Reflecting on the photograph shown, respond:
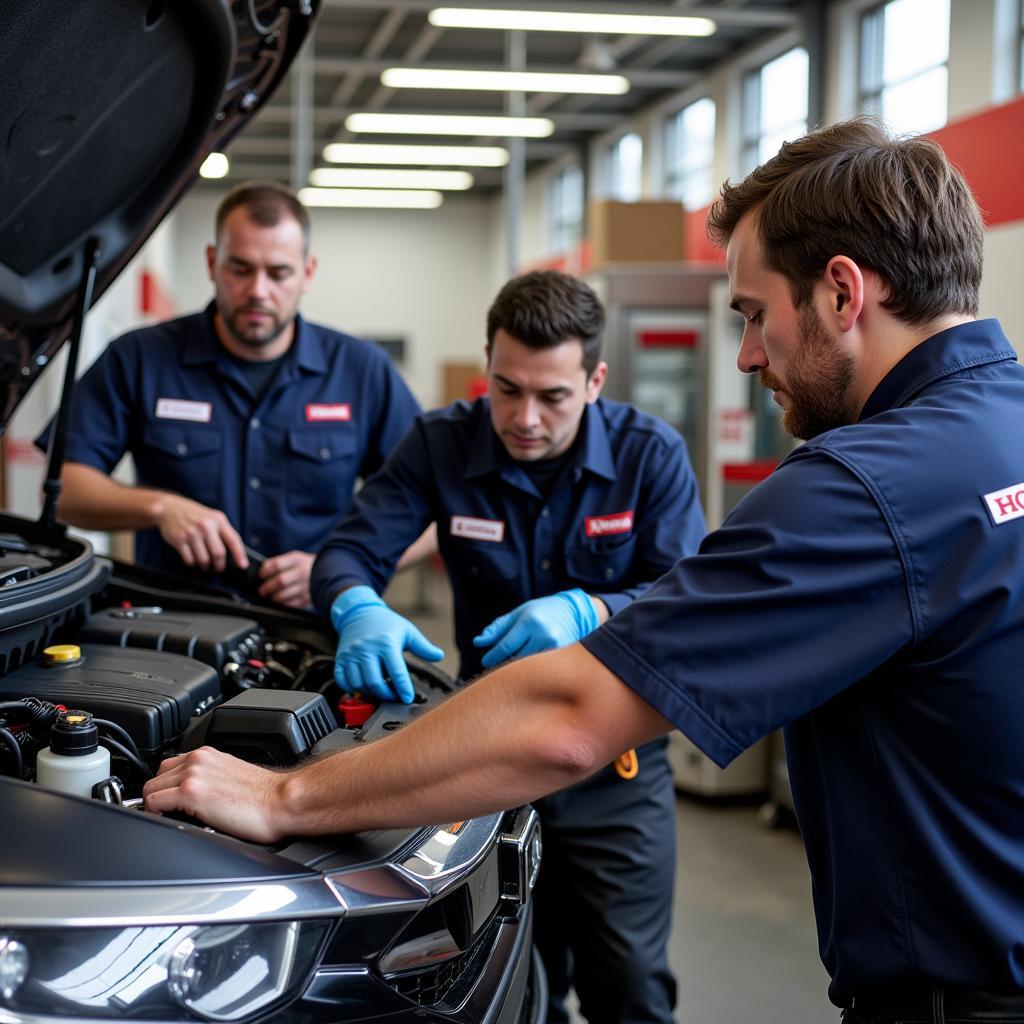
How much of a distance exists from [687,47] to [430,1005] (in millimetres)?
10261

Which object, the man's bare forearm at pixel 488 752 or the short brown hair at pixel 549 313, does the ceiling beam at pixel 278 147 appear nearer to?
the short brown hair at pixel 549 313

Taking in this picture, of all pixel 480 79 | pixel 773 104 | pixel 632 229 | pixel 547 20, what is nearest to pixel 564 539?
pixel 632 229

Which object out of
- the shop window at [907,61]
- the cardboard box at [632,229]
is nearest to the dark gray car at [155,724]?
the cardboard box at [632,229]

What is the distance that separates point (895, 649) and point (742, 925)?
2.32 m

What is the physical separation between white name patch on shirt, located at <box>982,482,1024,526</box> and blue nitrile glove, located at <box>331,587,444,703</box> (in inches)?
32.0

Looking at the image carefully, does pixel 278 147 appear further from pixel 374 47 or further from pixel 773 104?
pixel 773 104

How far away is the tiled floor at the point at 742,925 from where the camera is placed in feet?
8.48

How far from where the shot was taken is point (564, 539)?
6.38ft

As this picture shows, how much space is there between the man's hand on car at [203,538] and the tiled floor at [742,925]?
1443 millimetres

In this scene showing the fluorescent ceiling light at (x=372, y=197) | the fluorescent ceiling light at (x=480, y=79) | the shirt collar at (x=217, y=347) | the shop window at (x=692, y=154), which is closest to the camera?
the shirt collar at (x=217, y=347)

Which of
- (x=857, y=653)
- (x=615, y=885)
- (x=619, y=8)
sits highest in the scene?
(x=619, y=8)

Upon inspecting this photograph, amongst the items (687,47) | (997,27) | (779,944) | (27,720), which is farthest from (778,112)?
(27,720)

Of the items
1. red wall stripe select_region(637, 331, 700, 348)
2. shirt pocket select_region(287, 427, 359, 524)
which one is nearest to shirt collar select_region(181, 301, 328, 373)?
shirt pocket select_region(287, 427, 359, 524)

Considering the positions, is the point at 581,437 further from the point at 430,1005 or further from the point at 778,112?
the point at 778,112
